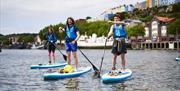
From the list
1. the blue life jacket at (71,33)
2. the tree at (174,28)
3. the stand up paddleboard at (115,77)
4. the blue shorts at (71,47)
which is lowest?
the tree at (174,28)

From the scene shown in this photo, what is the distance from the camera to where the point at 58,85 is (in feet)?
65.9

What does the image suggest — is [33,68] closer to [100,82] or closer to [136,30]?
[100,82]

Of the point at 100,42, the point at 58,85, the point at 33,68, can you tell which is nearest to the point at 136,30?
the point at 100,42

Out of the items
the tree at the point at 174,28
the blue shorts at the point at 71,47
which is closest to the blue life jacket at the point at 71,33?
the blue shorts at the point at 71,47

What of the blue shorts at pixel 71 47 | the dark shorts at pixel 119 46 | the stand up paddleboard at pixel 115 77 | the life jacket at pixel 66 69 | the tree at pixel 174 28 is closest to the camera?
the stand up paddleboard at pixel 115 77

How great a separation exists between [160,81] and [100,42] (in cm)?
16761

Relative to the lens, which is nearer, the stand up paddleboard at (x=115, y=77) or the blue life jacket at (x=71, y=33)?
the stand up paddleboard at (x=115, y=77)

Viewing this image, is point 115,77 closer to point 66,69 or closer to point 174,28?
point 66,69

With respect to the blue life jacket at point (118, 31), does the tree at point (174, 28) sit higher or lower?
lower

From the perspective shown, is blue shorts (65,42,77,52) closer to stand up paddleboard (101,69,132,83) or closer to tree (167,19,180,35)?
stand up paddleboard (101,69,132,83)

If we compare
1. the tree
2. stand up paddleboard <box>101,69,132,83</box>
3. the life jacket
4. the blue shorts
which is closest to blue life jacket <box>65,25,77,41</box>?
the blue shorts

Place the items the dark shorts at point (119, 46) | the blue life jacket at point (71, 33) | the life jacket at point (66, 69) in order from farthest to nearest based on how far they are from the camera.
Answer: the blue life jacket at point (71, 33) → the life jacket at point (66, 69) → the dark shorts at point (119, 46)

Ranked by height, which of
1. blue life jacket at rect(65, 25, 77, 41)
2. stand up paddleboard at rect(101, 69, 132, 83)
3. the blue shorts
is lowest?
stand up paddleboard at rect(101, 69, 132, 83)

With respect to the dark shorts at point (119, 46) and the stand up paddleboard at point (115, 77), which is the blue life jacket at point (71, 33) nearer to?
the dark shorts at point (119, 46)
